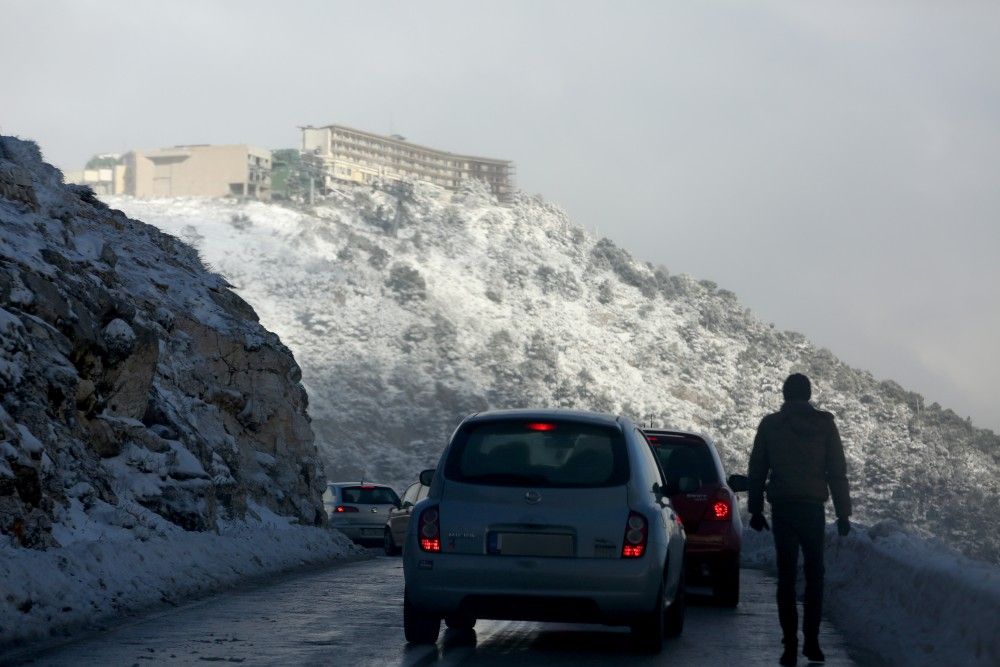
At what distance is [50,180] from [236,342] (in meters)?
4.25

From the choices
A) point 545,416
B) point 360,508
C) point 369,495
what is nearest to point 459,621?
point 545,416

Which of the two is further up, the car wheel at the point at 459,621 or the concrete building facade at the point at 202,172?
the concrete building facade at the point at 202,172

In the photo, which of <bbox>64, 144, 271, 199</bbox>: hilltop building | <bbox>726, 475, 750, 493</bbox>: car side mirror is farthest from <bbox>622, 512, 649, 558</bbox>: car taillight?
<bbox>64, 144, 271, 199</bbox>: hilltop building

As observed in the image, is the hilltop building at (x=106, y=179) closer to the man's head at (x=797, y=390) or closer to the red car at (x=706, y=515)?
the red car at (x=706, y=515)

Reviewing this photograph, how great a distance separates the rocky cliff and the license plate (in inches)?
207

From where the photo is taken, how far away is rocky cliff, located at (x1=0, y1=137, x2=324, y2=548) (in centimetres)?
1597

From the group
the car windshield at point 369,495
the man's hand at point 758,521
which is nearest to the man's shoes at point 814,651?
the man's hand at point 758,521

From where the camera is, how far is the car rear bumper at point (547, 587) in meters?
10.3

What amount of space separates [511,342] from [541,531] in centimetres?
13054

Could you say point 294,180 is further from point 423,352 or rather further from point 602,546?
point 602,546

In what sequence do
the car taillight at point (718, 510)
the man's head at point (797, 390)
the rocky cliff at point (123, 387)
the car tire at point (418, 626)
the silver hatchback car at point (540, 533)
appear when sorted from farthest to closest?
the rocky cliff at point (123, 387)
the car taillight at point (718, 510)
the car tire at point (418, 626)
the man's head at point (797, 390)
the silver hatchback car at point (540, 533)

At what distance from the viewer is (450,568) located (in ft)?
34.1

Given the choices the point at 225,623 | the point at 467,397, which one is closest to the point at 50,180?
the point at 225,623

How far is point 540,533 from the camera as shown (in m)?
10.3
